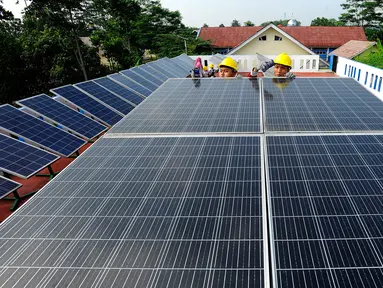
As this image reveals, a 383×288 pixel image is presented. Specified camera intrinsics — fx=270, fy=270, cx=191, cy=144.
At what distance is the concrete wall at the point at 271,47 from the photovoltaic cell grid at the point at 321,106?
84.3 feet

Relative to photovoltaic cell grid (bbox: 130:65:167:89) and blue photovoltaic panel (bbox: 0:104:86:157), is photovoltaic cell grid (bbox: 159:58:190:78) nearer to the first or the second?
photovoltaic cell grid (bbox: 130:65:167:89)

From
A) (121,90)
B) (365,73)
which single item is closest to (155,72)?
(121,90)

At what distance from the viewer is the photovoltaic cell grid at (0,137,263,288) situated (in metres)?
3.74

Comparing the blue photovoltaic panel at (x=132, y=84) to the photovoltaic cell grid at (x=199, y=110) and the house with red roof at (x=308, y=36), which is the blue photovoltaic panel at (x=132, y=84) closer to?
the photovoltaic cell grid at (x=199, y=110)

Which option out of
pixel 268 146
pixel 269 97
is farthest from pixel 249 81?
pixel 268 146

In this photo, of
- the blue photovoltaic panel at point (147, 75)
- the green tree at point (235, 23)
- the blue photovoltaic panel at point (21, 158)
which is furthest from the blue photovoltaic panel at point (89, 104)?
A: the green tree at point (235, 23)

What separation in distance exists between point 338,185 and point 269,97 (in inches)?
237

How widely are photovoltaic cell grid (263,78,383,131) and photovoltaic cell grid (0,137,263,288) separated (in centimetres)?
248

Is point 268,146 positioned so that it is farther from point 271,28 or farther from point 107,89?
point 271,28

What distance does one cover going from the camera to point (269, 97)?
34.9 feet

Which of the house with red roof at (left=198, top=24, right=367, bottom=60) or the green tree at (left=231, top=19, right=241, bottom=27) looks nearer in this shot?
the house with red roof at (left=198, top=24, right=367, bottom=60)

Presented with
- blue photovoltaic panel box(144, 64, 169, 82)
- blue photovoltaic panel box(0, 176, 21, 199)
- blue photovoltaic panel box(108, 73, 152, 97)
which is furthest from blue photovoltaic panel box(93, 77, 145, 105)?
blue photovoltaic panel box(0, 176, 21, 199)

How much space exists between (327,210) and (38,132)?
10908 millimetres

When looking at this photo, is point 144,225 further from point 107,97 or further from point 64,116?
point 107,97
